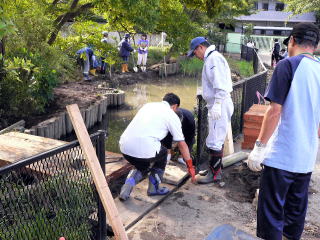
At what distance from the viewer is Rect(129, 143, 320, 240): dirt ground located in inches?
144

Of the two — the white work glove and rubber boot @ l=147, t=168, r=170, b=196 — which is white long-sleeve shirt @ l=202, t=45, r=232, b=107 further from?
rubber boot @ l=147, t=168, r=170, b=196

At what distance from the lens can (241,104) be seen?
6758mm

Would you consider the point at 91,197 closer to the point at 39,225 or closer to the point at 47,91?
the point at 39,225

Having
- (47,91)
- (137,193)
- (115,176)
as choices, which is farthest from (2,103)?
(137,193)

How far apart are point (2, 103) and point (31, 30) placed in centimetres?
167

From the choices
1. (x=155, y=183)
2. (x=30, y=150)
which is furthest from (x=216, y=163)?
(x=30, y=150)

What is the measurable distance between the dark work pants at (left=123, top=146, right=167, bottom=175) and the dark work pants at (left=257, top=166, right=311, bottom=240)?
4.76ft

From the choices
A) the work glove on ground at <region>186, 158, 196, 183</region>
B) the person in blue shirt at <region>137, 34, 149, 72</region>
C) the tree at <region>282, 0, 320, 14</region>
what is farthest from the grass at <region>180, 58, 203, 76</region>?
the work glove on ground at <region>186, 158, 196, 183</region>

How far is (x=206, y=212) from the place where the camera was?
406 cm

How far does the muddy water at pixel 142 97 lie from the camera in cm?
988

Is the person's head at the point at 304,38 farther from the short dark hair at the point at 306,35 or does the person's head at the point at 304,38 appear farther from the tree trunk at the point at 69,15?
the tree trunk at the point at 69,15

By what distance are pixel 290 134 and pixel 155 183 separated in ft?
6.49

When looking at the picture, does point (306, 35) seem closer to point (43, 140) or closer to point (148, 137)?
point (148, 137)

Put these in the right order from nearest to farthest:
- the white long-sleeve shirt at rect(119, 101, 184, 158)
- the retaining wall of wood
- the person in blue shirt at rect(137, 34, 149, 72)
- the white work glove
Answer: the white long-sleeve shirt at rect(119, 101, 184, 158), the white work glove, the retaining wall of wood, the person in blue shirt at rect(137, 34, 149, 72)
